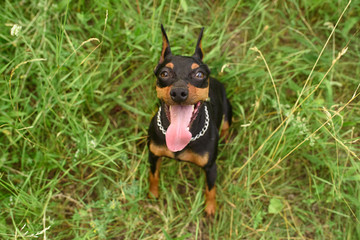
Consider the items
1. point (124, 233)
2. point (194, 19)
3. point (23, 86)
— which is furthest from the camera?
point (194, 19)

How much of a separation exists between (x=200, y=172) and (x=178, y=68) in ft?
5.53

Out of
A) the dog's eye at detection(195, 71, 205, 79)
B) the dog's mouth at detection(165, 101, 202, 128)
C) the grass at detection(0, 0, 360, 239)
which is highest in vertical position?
the dog's eye at detection(195, 71, 205, 79)

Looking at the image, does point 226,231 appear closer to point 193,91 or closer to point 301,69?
point 193,91

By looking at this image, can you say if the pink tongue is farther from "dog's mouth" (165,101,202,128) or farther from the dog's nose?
the dog's nose

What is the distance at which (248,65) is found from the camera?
396 cm

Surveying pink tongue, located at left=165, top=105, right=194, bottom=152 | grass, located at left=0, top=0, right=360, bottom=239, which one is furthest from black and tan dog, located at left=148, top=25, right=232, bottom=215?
grass, located at left=0, top=0, right=360, bottom=239

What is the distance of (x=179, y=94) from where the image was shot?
2.33 metres

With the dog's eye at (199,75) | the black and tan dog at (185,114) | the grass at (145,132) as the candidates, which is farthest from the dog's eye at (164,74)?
the grass at (145,132)

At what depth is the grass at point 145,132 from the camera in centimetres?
342

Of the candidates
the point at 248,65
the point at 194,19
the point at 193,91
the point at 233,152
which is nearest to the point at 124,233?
the point at 233,152

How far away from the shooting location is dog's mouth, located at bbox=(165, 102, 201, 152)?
262 centimetres

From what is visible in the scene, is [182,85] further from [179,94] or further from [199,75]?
[199,75]

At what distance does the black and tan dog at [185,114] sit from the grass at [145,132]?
56 centimetres

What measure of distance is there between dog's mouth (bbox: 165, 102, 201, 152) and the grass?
99cm
